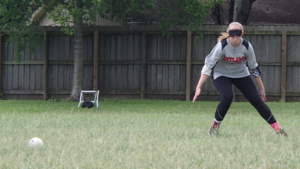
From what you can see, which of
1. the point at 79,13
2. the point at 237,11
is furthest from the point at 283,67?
the point at 79,13

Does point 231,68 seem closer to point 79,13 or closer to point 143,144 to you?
point 143,144

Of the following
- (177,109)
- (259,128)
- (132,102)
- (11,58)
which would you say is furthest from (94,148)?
(11,58)

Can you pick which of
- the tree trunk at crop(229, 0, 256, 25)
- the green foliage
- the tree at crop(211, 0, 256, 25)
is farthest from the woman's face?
the tree trunk at crop(229, 0, 256, 25)

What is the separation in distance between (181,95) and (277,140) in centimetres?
944

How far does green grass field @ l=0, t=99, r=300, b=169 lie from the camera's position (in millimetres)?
4898

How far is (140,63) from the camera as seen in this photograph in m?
16.1

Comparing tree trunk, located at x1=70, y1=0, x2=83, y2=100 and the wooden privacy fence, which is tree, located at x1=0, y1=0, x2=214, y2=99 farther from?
the wooden privacy fence

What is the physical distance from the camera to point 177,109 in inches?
519

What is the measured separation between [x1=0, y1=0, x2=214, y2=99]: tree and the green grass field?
425cm

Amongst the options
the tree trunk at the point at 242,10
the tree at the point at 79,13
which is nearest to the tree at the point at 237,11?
the tree trunk at the point at 242,10

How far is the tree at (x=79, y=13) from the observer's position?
13.4 meters

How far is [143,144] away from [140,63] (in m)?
9.96

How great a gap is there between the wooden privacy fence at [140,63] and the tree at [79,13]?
626 mm

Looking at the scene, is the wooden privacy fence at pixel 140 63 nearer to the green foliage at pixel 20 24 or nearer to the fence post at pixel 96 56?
the fence post at pixel 96 56
